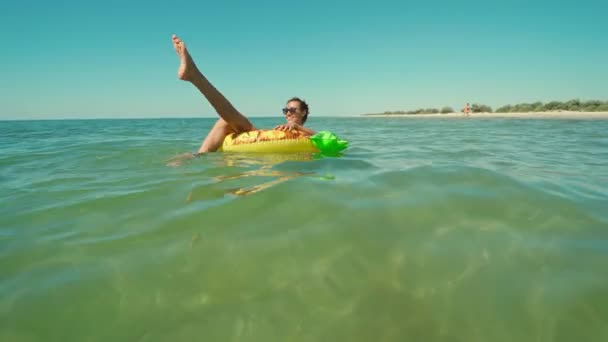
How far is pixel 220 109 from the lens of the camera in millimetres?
4562

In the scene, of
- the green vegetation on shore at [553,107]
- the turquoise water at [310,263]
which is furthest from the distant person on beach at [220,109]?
the green vegetation on shore at [553,107]

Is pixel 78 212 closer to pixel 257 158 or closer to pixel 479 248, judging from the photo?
pixel 257 158

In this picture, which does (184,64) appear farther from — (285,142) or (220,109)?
(285,142)

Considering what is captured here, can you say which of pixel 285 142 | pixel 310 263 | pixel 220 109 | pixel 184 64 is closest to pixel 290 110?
pixel 285 142

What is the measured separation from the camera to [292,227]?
1985mm

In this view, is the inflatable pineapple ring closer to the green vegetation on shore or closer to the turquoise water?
the turquoise water

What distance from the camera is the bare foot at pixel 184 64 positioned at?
13.0 feet

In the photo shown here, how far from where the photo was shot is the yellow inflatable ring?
5016 millimetres

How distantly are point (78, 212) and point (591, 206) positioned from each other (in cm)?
397

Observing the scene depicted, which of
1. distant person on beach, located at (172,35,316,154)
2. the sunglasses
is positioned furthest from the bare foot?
the sunglasses

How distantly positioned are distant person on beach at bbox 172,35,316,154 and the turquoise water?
5.72ft

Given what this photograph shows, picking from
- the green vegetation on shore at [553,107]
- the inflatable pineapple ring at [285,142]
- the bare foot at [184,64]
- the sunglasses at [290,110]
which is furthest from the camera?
the green vegetation on shore at [553,107]

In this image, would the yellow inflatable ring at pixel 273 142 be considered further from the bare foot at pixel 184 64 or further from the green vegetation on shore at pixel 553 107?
the green vegetation on shore at pixel 553 107

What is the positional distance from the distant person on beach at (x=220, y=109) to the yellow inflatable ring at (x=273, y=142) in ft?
0.49
